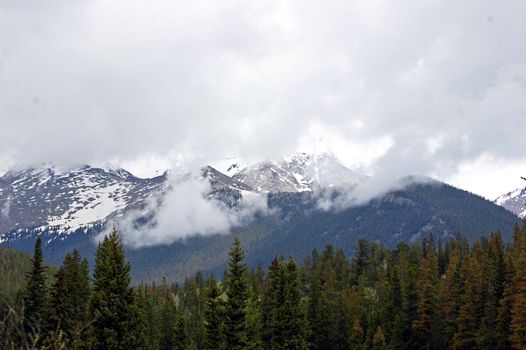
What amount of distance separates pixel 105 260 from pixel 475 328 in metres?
44.2

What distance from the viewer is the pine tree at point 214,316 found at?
54.6 metres

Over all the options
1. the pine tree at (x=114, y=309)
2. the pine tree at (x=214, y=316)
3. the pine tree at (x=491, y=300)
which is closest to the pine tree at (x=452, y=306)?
the pine tree at (x=491, y=300)

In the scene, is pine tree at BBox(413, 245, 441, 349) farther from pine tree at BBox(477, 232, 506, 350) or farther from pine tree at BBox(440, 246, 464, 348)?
pine tree at BBox(477, 232, 506, 350)

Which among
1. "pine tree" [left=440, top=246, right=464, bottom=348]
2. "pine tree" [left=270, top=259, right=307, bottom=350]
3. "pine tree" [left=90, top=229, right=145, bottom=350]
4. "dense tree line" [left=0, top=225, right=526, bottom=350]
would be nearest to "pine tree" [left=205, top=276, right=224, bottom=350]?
"dense tree line" [left=0, top=225, right=526, bottom=350]

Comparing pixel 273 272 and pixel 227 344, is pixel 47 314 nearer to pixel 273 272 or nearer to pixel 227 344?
pixel 227 344

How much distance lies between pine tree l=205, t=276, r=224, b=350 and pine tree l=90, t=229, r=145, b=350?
34.8 ft

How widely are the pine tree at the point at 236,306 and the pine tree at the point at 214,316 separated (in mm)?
906

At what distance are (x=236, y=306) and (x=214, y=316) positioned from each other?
13.4 ft

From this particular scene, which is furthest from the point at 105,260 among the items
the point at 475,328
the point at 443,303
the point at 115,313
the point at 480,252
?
the point at 480,252

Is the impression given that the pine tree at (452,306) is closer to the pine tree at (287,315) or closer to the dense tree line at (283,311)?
the dense tree line at (283,311)

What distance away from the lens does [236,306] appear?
176 feet

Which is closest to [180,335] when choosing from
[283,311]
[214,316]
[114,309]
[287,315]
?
[214,316]

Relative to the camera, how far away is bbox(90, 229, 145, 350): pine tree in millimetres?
43156

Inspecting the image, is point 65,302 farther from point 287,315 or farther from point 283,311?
point 287,315
